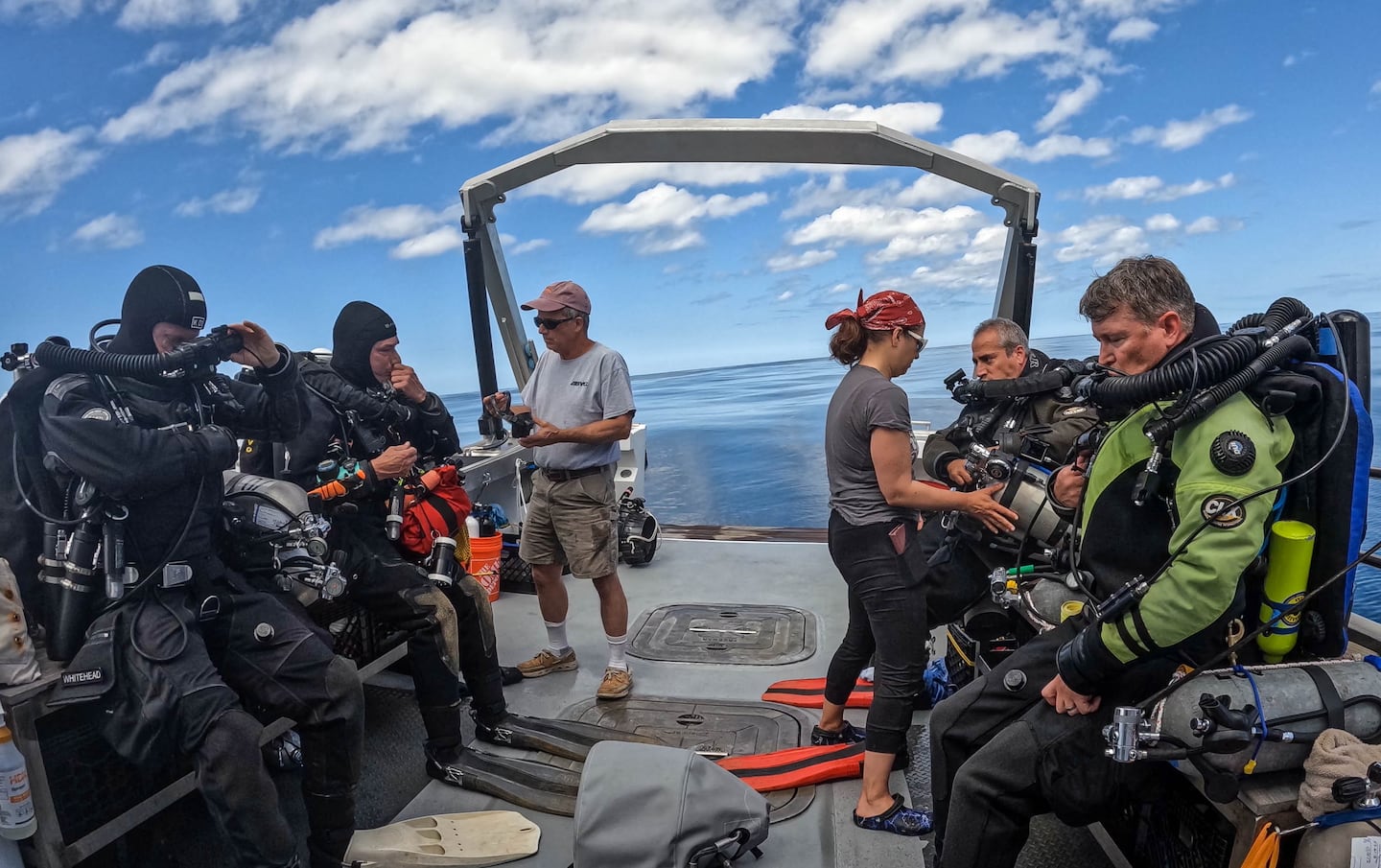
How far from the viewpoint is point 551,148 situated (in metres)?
4.50

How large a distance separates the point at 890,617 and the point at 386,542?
5.90 feet

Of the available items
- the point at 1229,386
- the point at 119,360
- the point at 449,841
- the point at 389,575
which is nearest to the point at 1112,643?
the point at 1229,386

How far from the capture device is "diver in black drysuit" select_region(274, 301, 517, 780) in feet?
8.86

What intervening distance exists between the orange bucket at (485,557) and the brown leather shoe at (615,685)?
4.27 ft

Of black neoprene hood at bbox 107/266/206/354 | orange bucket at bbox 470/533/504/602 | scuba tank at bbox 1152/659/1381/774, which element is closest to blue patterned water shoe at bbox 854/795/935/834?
scuba tank at bbox 1152/659/1381/774

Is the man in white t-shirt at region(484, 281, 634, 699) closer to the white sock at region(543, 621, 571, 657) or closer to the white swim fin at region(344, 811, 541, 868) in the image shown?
the white sock at region(543, 621, 571, 657)

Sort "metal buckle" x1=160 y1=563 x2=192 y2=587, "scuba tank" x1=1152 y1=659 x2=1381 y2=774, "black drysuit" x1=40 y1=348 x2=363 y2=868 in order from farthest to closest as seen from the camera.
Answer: "metal buckle" x1=160 y1=563 x2=192 y2=587, "black drysuit" x1=40 y1=348 x2=363 y2=868, "scuba tank" x1=1152 y1=659 x2=1381 y2=774

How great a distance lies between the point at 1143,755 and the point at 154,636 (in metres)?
2.29

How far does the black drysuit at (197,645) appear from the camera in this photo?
1900mm

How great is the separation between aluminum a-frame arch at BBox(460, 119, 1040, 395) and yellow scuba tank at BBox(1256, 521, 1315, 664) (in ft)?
10.9

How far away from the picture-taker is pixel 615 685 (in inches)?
127

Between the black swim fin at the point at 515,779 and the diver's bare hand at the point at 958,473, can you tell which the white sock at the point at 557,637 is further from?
the diver's bare hand at the point at 958,473

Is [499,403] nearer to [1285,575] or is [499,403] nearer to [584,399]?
[584,399]

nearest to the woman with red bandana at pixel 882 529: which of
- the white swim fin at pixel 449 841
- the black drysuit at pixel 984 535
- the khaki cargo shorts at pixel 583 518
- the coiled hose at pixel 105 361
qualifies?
the black drysuit at pixel 984 535
